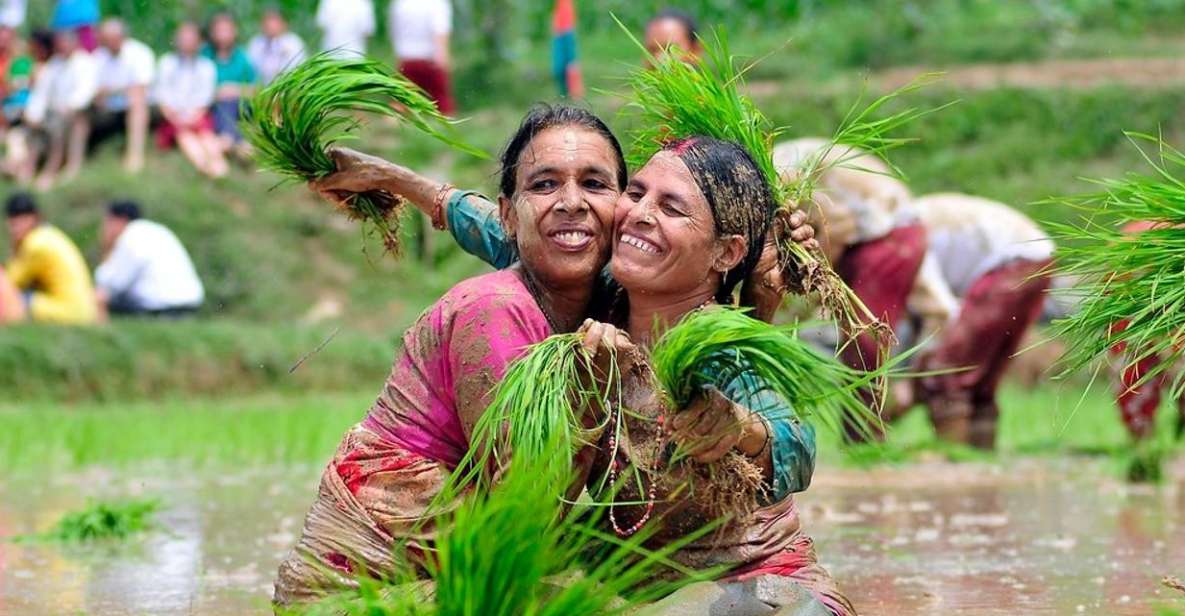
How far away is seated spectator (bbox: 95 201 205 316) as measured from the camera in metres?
13.9

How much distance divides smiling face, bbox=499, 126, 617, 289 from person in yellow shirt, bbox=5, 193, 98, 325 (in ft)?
32.6

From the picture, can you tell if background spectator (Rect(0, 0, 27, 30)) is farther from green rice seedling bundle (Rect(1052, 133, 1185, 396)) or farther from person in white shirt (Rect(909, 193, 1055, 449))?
green rice seedling bundle (Rect(1052, 133, 1185, 396))

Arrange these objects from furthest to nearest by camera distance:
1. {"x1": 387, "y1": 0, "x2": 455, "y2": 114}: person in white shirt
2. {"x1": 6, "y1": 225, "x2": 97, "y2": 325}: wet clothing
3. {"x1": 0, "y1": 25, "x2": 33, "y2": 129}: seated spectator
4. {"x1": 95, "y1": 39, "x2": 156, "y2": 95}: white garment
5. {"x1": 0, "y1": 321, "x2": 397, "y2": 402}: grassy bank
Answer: {"x1": 0, "y1": 25, "x2": 33, "y2": 129}: seated spectator < {"x1": 95, "y1": 39, "x2": 156, "y2": 95}: white garment < {"x1": 387, "y1": 0, "x2": 455, "y2": 114}: person in white shirt < {"x1": 6, "y1": 225, "x2": 97, "y2": 325}: wet clothing < {"x1": 0, "y1": 321, "x2": 397, "y2": 402}: grassy bank

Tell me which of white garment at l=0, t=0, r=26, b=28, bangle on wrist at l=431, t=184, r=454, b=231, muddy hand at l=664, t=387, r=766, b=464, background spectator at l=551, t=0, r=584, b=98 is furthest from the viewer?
background spectator at l=551, t=0, r=584, b=98

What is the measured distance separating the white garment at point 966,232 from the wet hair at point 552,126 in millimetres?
7422

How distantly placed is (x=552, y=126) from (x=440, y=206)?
26.3 inches

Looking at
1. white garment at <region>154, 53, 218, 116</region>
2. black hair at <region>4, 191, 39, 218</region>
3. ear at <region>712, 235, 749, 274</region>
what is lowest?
black hair at <region>4, 191, 39, 218</region>

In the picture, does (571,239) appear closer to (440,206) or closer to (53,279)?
(440,206)

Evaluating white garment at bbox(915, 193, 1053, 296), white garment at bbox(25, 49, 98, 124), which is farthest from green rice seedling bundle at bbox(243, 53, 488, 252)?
white garment at bbox(25, 49, 98, 124)

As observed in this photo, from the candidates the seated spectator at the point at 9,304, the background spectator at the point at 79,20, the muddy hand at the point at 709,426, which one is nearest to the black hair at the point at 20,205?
the seated spectator at the point at 9,304

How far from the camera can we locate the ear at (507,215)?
4.54m

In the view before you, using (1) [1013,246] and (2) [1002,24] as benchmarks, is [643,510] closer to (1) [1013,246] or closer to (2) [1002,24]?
(1) [1013,246]

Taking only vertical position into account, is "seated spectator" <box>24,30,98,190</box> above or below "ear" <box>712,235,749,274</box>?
below

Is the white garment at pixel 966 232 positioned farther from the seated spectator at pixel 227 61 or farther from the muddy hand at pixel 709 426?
the muddy hand at pixel 709 426
